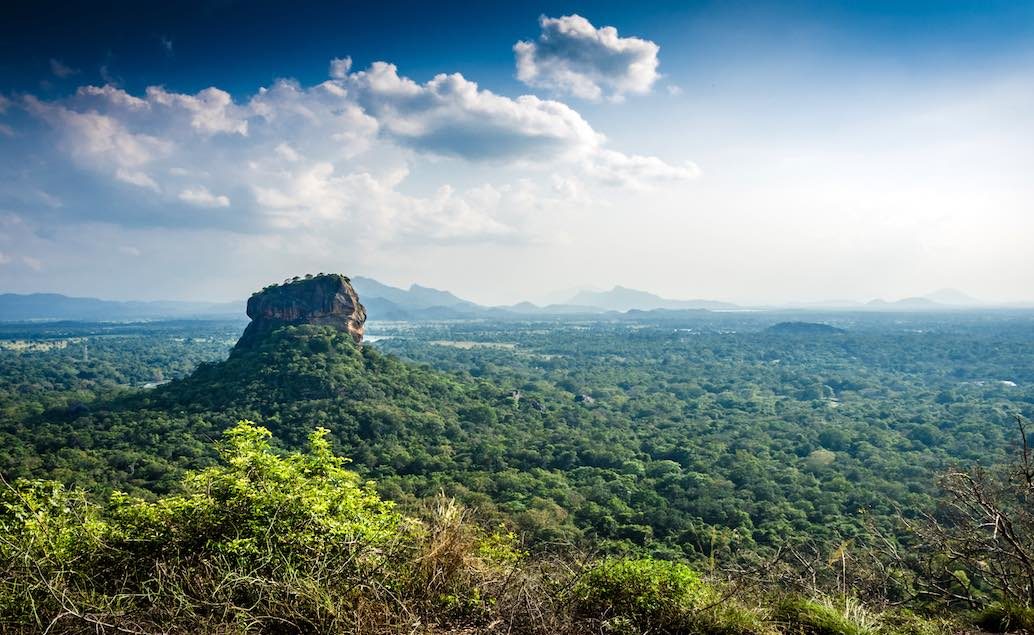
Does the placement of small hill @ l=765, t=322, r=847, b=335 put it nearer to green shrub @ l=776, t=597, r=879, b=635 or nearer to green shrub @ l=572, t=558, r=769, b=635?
green shrub @ l=776, t=597, r=879, b=635

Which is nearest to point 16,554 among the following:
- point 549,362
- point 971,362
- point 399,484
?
point 399,484

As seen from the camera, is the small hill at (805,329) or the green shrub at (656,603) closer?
the green shrub at (656,603)

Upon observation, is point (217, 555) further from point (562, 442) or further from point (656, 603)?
A: point (562, 442)

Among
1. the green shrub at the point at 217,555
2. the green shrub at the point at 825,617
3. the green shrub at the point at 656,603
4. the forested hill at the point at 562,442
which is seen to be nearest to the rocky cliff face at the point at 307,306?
the forested hill at the point at 562,442

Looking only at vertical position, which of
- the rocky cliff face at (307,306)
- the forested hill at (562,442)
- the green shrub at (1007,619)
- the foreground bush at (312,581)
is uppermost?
the rocky cliff face at (307,306)

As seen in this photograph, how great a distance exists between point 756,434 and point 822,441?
494cm

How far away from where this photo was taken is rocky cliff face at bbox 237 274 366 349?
50594mm

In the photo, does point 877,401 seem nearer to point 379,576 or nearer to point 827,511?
point 827,511

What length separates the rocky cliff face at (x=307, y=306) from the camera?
50.6 metres

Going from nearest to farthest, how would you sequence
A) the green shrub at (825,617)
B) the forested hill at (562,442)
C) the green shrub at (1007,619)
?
the green shrub at (825,617) → the green shrub at (1007,619) → the forested hill at (562,442)

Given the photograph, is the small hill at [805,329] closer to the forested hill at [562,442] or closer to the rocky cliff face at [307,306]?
the forested hill at [562,442]

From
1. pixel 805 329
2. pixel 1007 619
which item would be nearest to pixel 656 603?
pixel 1007 619

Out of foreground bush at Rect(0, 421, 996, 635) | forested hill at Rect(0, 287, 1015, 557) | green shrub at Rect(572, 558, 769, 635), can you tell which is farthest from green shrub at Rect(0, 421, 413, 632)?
forested hill at Rect(0, 287, 1015, 557)

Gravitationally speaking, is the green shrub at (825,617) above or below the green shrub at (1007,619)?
above
